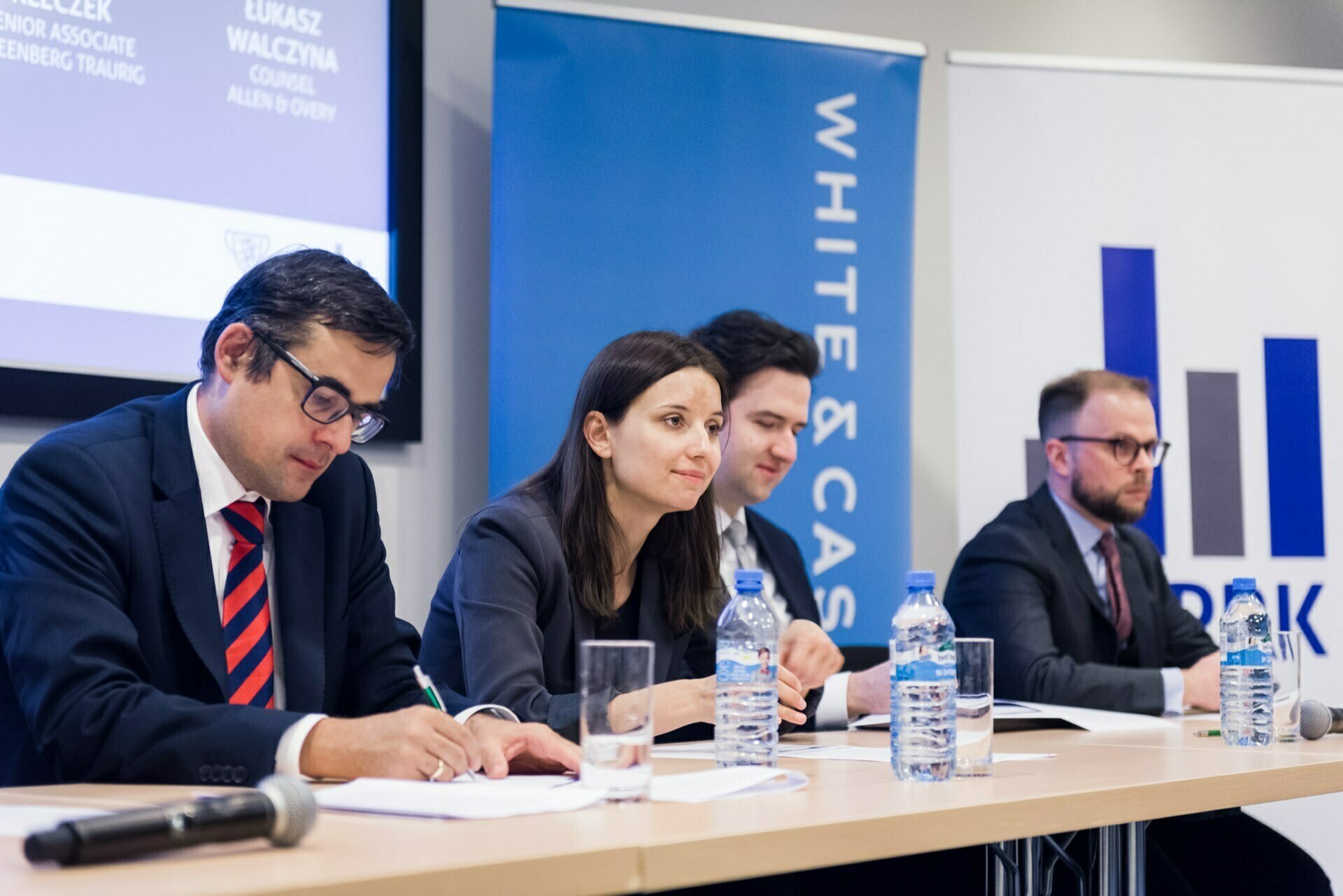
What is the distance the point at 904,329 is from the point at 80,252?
2129 mm

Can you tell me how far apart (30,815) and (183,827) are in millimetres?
316

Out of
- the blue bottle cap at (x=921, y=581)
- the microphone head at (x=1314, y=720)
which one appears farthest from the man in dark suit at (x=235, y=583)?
the microphone head at (x=1314, y=720)

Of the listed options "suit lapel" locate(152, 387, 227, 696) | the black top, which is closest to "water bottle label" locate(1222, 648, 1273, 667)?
the black top

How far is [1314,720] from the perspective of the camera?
228 cm

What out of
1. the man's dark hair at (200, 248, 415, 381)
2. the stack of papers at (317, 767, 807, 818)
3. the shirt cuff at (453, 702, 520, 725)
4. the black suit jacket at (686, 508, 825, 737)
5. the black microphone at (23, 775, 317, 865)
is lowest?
the stack of papers at (317, 767, 807, 818)

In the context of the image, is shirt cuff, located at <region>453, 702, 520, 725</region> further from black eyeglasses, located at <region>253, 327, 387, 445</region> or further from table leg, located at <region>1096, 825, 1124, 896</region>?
table leg, located at <region>1096, 825, 1124, 896</region>

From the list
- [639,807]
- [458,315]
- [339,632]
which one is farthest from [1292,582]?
[639,807]

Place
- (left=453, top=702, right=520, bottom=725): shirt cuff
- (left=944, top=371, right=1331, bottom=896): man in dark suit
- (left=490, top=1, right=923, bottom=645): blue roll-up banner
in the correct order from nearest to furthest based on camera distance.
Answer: (left=453, top=702, right=520, bottom=725): shirt cuff, (left=944, top=371, right=1331, bottom=896): man in dark suit, (left=490, top=1, right=923, bottom=645): blue roll-up banner

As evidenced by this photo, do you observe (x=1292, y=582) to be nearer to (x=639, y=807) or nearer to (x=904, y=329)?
(x=904, y=329)

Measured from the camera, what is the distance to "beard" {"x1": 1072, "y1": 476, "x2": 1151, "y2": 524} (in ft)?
11.2

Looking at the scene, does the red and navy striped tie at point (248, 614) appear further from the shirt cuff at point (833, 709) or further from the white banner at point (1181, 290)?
the white banner at point (1181, 290)

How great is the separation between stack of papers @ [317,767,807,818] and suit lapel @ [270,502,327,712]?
0.53 metres

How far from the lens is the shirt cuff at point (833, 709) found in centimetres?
253

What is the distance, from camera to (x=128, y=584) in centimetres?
179
